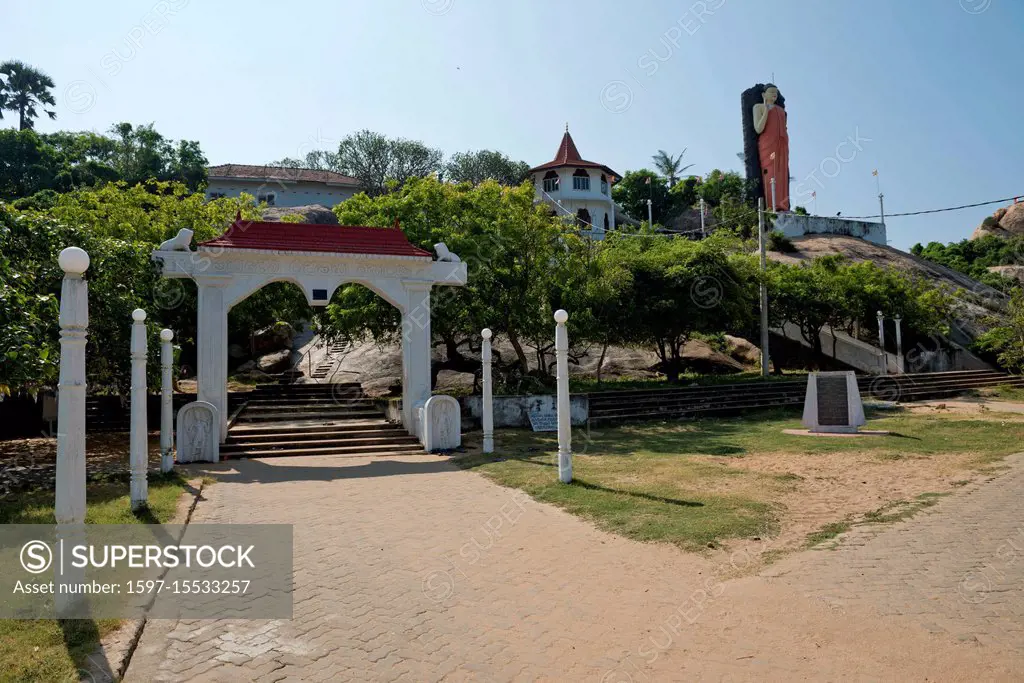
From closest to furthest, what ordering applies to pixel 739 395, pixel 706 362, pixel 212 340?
pixel 212 340 < pixel 739 395 < pixel 706 362

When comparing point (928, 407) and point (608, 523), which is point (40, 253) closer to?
point (608, 523)

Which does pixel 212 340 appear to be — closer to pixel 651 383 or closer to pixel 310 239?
pixel 310 239

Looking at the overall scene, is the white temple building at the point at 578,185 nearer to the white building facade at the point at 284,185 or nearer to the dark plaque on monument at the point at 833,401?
the white building facade at the point at 284,185

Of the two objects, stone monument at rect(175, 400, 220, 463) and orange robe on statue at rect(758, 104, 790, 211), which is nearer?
stone monument at rect(175, 400, 220, 463)

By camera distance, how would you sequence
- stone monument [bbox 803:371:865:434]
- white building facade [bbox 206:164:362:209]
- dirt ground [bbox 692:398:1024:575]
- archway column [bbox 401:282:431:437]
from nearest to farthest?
dirt ground [bbox 692:398:1024:575] < archway column [bbox 401:282:431:437] < stone monument [bbox 803:371:865:434] < white building facade [bbox 206:164:362:209]

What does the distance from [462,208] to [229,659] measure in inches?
675

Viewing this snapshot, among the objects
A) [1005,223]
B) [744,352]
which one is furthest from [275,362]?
[1005,223]

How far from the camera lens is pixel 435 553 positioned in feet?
22.1

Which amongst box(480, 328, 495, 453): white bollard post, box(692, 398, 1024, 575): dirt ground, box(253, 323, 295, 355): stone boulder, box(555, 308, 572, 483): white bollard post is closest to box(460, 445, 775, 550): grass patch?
box(555, 308, 572, 483): white bollard post

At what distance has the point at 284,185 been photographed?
52219mm

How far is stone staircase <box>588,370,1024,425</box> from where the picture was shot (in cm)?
1947

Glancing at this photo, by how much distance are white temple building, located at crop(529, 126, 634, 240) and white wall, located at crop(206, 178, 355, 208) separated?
49.9ft

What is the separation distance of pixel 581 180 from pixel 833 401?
121 ft

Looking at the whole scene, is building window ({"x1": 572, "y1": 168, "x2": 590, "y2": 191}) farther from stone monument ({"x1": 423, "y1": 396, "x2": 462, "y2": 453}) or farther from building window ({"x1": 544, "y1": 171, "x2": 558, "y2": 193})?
stone monument ({"x1": 423, "y1": 396, "x2": 462, "y2": 453})
